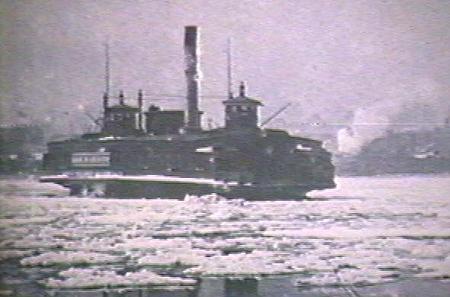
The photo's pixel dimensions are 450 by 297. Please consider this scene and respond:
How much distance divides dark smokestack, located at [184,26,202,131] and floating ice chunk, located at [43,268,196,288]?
2.09 ft

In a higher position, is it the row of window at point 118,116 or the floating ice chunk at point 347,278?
the row of window at point 118,116

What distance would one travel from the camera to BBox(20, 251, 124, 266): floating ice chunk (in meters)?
2.96

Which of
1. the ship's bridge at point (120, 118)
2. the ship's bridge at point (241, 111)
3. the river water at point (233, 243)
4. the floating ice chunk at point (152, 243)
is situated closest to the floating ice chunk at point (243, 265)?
the river water at point (233, 243)

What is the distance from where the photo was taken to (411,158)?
3033mm

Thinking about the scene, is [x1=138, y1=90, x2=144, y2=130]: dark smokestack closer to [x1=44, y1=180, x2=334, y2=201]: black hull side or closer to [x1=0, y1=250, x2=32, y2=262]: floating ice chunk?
[x1=44, y1=180, x2=334, y2=201]: black hull side

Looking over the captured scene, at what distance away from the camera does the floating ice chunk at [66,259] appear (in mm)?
2961

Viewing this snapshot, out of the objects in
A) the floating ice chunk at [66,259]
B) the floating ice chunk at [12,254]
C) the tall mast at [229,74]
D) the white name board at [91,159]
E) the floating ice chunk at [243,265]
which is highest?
the tall mast at [229,74]

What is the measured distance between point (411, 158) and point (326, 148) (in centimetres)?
37

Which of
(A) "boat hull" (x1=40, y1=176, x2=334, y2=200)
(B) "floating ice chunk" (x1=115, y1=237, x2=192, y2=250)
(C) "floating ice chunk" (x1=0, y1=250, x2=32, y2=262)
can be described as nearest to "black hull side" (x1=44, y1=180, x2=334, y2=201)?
(A) "boat hull" (x1=40, y1=176, x2=334, y2=200)

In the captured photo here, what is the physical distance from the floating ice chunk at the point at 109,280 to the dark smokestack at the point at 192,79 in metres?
0.64

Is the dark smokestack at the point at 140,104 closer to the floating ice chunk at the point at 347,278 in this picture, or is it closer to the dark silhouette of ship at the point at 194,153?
the dark silhouette of ship at the point at 194,153

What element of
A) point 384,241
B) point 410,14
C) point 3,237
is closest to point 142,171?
point 3,237

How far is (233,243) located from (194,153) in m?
0.41

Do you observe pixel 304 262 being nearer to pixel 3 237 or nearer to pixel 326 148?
pixel 326 148
